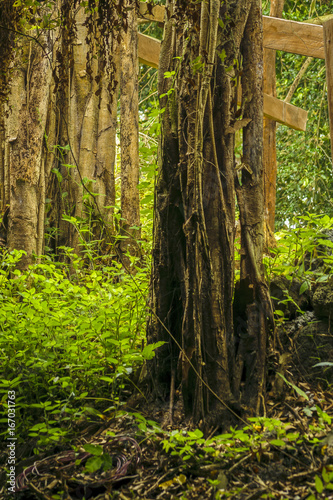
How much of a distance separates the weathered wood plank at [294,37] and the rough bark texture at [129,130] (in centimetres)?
161

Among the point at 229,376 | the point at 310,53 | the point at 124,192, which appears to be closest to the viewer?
the point at 229,376

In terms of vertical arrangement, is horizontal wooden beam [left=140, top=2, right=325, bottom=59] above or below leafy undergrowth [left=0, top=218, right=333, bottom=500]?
above

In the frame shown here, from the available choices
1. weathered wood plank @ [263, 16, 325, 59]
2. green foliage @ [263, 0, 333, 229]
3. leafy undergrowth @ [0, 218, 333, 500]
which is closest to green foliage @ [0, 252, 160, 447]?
leafy undergrowth @ [0, 218, 333, 500]

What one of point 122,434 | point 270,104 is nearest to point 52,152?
point 270,104

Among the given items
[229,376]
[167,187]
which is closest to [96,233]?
[167,187]

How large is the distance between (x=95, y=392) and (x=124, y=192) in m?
3.46

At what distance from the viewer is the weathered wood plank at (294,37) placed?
17.6 ft

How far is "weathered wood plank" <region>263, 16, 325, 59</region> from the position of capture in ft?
17.6

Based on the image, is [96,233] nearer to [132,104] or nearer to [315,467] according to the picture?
[132,104]

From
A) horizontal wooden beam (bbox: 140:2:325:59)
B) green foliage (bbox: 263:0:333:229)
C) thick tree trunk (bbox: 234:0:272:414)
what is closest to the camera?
thick tree trunk (bbox: 234:0:272:414)

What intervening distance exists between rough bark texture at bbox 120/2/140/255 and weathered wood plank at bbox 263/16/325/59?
1608 millimetres

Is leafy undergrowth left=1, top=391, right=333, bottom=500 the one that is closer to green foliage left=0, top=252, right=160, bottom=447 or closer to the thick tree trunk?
green foliage left=0, top=252, right=160, bottom=447

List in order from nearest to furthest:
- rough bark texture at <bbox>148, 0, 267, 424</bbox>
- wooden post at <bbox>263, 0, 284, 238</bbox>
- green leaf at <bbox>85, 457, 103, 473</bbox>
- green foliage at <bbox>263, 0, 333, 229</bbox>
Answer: green leaf at <bbox>85, 457, 103, 473</bbox> → rough bark texture at <bbox>148, 0, 267, 424</bbox> → wooden post at <bbox>263, 0, 284, 238</bbox> → green foliage at <bbox>263, 0, 333, 229</bbox>

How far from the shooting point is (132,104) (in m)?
6.24
